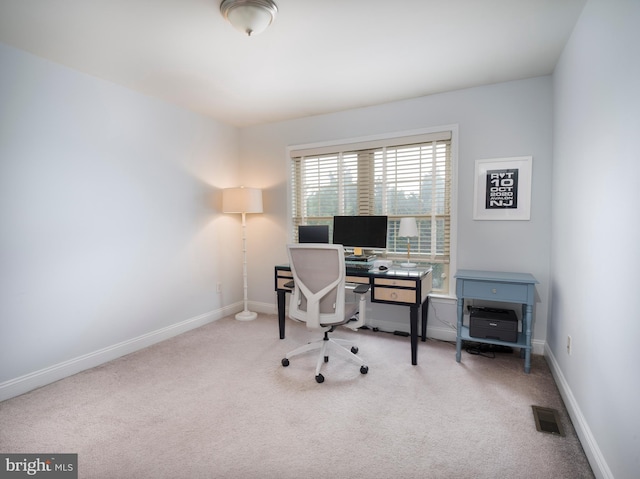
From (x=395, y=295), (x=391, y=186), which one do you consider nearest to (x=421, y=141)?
(x=391, y=186)

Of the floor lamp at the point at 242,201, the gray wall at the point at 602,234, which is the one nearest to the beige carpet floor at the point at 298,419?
the gray wall at the point at 602,234

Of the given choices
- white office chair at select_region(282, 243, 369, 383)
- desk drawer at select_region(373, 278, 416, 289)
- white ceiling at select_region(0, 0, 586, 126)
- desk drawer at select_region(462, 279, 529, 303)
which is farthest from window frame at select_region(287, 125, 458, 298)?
white office chair at select_region(282, 243, 369, 383)

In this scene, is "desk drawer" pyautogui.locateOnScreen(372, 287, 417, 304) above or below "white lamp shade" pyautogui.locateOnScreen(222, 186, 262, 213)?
below

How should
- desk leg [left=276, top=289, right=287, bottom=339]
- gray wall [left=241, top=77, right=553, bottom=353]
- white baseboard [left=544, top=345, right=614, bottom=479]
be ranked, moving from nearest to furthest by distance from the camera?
white baseboard [left=544, top=345, right=614, bottom=479], gray wall [left=241, top=77, right=553, bottom=353], desk leg [left=276, top=289, right=287, bottom=339]

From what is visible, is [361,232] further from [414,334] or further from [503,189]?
[503,189]

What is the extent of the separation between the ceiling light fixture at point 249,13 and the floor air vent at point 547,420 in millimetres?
2966

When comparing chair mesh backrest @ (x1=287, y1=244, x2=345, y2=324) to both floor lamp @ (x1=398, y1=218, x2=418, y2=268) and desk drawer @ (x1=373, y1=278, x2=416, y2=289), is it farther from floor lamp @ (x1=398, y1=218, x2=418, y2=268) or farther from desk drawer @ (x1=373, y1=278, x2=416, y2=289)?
floor lamp @ (x1=398, y1=218, x2=418, y2=268)

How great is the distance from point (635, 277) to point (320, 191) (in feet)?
10.1

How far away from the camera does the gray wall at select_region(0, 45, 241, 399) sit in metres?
2.35

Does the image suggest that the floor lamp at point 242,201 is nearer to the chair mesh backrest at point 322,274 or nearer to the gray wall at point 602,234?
the chair mesh backrest at point 322,274

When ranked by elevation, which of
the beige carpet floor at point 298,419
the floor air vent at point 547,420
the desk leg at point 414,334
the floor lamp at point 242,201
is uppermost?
the floor lamp at point 242,201

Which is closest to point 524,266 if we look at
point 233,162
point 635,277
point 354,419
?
point 635,277

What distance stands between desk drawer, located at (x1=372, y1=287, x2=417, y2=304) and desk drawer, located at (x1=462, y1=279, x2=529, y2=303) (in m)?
0.44

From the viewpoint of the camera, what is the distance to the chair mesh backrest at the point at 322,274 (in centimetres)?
246
